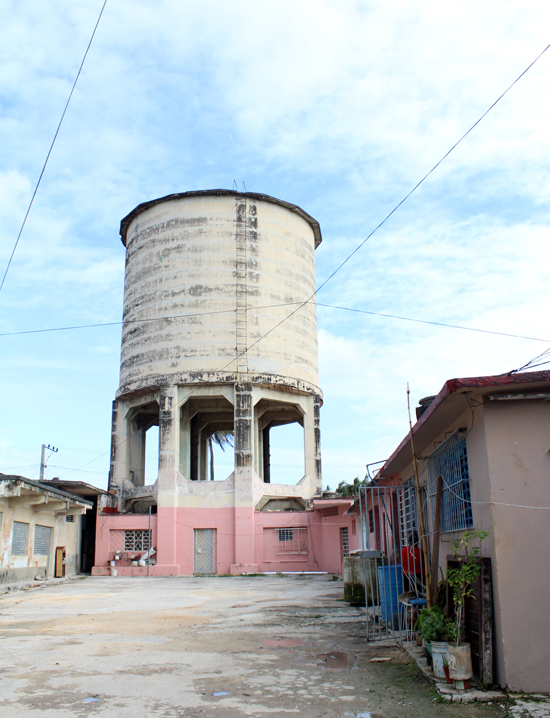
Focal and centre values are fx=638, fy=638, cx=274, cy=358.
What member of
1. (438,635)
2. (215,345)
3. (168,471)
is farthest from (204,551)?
(438,635)

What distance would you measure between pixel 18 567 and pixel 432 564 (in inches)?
715

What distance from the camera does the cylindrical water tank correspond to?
32.9 metres

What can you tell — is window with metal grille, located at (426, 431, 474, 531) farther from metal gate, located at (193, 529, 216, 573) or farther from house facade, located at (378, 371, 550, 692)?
metal gate, located at (193, 529, 216, 573)

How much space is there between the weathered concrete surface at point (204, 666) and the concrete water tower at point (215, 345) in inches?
704

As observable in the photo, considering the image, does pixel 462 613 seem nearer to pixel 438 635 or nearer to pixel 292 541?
pixel 438 635

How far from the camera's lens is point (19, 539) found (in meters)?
23.1

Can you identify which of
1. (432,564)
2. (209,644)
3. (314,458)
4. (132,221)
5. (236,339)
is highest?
(132,221)

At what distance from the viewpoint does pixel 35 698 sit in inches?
252

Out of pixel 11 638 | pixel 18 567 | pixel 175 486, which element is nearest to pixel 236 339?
pixel 175 486

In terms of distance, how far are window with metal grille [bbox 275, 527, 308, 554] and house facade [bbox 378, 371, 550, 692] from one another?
25652 mm

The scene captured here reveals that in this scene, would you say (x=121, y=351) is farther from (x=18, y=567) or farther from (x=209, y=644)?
(x=209, y=644)

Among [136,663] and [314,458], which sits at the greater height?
[314,458]

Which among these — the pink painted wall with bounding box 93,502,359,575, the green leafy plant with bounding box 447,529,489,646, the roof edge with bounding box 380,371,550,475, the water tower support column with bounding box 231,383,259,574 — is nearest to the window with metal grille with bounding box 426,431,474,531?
the green leafy plant with bounding box 447,529,489,646

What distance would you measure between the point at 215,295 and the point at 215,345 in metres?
2.68
